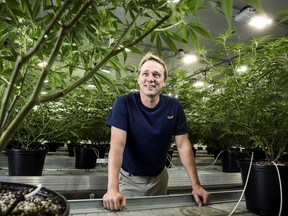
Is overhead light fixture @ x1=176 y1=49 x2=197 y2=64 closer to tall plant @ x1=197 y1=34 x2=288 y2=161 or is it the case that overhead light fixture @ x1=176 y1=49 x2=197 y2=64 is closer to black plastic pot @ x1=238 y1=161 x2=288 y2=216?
tall plant @ x1=197 y1=34 x2=288 y2=161

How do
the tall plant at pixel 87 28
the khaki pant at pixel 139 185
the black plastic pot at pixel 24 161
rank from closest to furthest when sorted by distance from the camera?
1. the tall plant at pixel 87 28
2. the khaki pant at pixel 139 185
3. the black plastic pot at pixel 24 161

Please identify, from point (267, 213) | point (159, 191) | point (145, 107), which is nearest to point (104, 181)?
point (159, 191)

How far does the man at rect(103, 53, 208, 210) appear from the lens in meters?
1.03

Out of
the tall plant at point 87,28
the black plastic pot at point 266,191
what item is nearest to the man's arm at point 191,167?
the black plastic pot at point 266,191

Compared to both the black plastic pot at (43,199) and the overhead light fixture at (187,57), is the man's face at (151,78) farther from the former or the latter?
the black plastic pot at (43,199)

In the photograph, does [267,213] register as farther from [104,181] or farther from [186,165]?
[104,181]

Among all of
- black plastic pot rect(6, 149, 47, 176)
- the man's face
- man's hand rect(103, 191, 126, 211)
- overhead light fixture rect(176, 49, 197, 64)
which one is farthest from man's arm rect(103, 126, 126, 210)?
black plastic pot rect(6, 149, 47, 176)

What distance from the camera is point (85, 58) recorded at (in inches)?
25.0

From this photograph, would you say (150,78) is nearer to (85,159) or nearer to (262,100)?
(262,100)

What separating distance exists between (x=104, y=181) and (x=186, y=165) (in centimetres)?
60

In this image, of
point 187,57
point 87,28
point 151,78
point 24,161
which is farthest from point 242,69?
point 187,57

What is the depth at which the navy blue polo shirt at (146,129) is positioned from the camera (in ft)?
3.47

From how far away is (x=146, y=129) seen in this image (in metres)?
1.06

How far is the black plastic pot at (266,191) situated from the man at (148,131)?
237 mm
